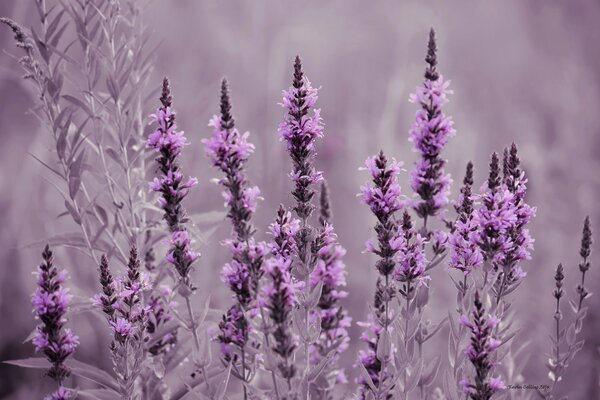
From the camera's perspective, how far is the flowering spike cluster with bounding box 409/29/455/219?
1.48 m

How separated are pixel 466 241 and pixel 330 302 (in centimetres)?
43

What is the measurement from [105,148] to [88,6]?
0.42 m

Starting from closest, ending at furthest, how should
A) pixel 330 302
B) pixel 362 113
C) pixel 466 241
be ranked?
pixel 466 241 < pixel 330 302 < pixel 362 113

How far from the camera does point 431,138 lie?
1.48 meters

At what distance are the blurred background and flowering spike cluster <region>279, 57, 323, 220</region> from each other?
5.71ft

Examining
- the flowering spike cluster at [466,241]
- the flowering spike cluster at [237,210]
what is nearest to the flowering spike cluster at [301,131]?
the flowering spike cluster at [237,210]

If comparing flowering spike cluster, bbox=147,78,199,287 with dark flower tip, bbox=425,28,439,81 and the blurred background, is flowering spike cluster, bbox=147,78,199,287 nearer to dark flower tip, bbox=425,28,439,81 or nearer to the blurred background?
dark flower tip, bbox=425,28,439,81

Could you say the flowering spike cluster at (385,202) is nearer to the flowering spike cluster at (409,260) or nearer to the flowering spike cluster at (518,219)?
the flowering spike cluster at (409,260)

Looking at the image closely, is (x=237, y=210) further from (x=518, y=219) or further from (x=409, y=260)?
(x=518, y=219)

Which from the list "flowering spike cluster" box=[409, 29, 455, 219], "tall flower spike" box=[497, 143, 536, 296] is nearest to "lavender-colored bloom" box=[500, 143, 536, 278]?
"tall flower spike" box=[497, 143, 536, 296]

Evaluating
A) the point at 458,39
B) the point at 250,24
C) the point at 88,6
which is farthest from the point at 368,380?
the point at 458,39

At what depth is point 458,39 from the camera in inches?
219

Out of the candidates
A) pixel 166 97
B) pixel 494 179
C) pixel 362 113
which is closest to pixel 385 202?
pixel 494 179

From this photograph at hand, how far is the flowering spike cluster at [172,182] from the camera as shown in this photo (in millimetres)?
1403
